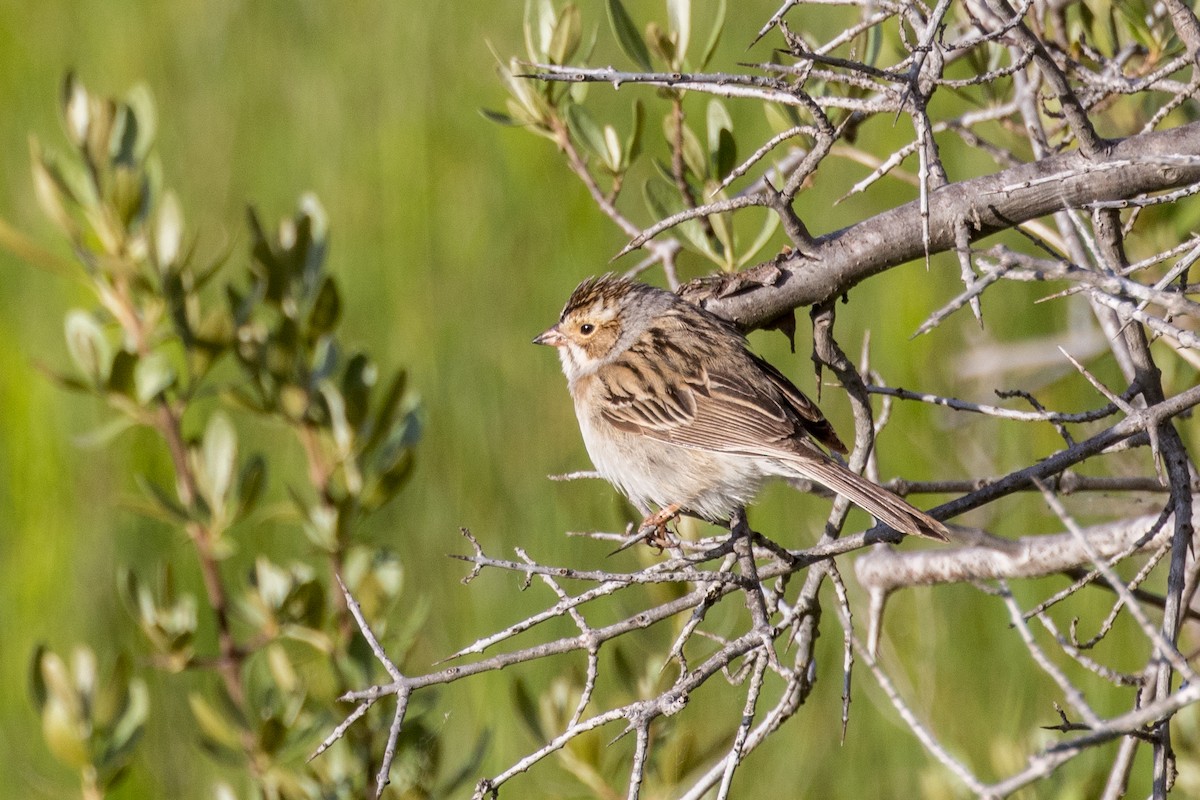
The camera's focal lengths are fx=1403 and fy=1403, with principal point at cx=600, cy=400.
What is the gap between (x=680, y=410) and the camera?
4180mm

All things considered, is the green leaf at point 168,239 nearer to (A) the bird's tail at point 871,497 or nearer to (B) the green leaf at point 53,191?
(B) the green leaf at point 53,191

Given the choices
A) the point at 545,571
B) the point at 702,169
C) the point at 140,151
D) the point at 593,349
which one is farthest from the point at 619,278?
the point at 545,571

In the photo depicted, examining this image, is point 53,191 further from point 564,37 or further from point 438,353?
point 438,353

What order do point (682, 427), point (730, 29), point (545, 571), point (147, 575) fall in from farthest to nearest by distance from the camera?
point (730, 29) → point (147, 575) → point (682, 427) → point (545, 571)

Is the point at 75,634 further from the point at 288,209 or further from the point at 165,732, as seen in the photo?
the point at 288,209

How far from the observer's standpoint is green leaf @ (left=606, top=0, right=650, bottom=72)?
129 inches

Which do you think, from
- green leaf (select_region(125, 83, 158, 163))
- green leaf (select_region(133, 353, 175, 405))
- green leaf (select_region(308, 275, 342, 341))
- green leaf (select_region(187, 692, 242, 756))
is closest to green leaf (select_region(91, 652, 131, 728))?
green leaf (select_region(187, 692, 242, 756))

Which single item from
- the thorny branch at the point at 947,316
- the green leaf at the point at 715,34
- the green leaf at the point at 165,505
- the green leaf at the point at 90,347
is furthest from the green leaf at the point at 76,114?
the green leaf at the point at 715,34

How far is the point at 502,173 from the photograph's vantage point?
316 inches

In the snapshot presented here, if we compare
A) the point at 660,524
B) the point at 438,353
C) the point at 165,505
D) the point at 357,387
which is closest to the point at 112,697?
the point at 165,505

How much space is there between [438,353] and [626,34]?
12.7 ft

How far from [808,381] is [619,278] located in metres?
2.88

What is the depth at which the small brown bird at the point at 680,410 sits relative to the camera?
395cm

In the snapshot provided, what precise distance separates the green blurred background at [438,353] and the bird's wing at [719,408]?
0.33 m
